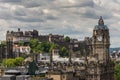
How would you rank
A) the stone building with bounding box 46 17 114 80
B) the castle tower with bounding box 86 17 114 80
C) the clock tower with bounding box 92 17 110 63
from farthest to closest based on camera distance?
the clock tower with bounding box 92 17 110 63 → the castle tower with bounding box 86 17 114 80 → the stone building with bounding box 46 17 114 80

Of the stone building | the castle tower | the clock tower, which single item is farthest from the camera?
the clock tower

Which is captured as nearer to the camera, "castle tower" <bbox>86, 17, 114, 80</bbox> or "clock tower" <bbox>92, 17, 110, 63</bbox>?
"castle tower" <bbox>86, 17, 114, 80</bbox>

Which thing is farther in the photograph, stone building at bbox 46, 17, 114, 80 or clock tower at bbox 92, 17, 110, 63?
clock tower at bbox 92, 17, 110, 63

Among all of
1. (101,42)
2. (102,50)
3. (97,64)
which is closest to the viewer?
(97,64)

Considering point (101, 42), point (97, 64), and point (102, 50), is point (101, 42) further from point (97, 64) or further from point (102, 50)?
point (97, 64)

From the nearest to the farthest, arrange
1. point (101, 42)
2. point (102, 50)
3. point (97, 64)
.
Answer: point (97, 64)
point (101, 42)
point (102, 50)

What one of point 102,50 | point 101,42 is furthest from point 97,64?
point 102,50

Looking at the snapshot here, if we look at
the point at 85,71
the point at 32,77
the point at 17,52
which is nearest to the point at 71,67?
the point at 85,71

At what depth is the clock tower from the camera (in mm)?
139250

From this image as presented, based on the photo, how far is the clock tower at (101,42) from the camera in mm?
139250

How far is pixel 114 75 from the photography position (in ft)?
460

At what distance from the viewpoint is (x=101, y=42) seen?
459 feet

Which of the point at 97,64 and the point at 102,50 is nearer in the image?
the point at 97,64

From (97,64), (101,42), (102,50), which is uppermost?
(101,42)
